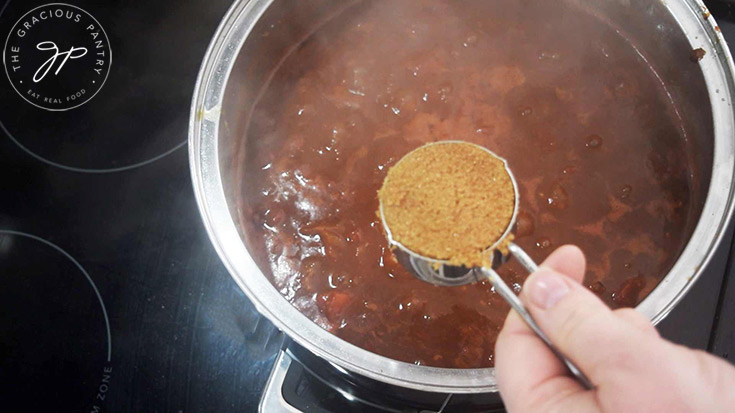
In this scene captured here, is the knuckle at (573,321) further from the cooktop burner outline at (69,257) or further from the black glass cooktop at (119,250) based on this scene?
the cooktop burner outline at (69,257)

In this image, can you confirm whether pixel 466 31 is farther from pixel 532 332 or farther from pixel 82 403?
pixel 82 403

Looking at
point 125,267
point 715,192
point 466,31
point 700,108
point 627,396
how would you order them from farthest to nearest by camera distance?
point 466,31 → point 125,267 → point 700,108 → point 715,192 → point 627,396

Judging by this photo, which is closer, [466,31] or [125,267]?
[125,267]

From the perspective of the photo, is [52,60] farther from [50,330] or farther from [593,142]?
[593,142]

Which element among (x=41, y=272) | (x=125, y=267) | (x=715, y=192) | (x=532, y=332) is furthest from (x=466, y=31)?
(x=41, y=272)

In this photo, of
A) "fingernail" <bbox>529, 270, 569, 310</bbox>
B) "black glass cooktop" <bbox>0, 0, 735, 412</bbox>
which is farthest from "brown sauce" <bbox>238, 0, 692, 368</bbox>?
"fingernail" <bbox>529, 270, 569, 310</bbox>

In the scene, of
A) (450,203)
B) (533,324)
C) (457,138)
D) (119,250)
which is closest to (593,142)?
(457,138)

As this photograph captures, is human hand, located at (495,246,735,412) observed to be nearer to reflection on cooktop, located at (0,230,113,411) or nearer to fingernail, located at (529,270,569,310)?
fingernail, located at (529,270,569,310)
